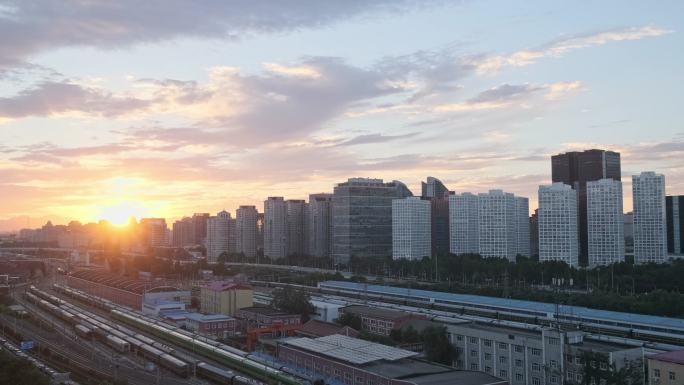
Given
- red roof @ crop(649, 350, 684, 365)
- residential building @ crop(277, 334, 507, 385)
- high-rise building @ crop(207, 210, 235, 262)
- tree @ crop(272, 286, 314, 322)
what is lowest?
residential building @ crop(277, 334, 507, 385)

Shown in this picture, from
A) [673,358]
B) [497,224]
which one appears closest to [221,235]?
[497,224]

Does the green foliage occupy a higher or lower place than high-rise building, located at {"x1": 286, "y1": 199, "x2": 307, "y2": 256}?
lower

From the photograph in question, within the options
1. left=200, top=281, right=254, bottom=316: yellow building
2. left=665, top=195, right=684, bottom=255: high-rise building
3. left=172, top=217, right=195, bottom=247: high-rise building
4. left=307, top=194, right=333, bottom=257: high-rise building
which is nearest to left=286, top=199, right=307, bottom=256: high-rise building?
left=307, top=194, right=333, bottom=257: high-rise building

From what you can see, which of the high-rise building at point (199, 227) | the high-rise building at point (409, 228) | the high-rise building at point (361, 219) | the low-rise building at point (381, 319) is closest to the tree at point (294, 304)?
the low-rise building at point (381, 319)

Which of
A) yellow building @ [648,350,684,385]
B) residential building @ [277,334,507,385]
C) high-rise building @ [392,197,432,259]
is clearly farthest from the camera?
high-rise building @ [392,197,432,259]

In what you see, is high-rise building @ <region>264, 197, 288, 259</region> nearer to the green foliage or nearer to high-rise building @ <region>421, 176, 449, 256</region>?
high-rise building @ <region>421, 176, 449, 256</region>

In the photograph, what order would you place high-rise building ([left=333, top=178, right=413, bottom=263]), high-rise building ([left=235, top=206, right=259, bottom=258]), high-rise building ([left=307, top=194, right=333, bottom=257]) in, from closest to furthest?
1. high-rise building ([left=333, top=178, right=413, bottom=263])
2. high-rise building ([left=307, top=194, right=333, bottom=257])
3. high-rise building ([left=235, top=206, right=259, bottom=258])
